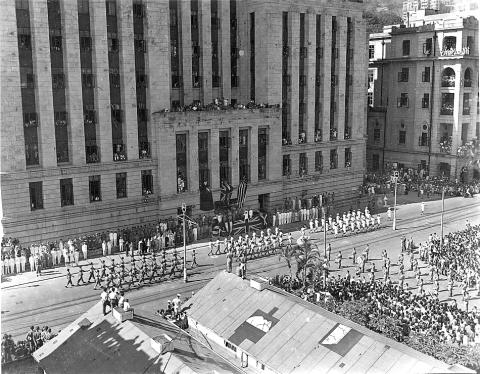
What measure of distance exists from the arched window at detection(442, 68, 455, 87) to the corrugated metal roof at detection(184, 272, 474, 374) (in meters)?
66.0

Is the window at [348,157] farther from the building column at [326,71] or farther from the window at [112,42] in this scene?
the window at [112,42]

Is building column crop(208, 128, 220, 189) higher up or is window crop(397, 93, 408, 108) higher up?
window crop(397, 93, 408, 108)

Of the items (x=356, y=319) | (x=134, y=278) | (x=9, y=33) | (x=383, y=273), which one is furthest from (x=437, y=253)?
(x=9, y=33)

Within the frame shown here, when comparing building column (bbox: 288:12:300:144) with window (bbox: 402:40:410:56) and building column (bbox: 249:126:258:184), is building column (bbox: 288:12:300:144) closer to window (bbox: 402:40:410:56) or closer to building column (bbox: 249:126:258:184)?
building column (bbox: 249:126:258:184)

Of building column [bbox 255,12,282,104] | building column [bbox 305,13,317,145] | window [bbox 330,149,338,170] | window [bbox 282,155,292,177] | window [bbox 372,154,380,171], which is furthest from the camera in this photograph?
window [bbox 372,154,380,171]

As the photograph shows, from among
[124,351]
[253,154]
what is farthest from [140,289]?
[253,154]

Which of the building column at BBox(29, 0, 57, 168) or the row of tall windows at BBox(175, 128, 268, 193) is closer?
the building column at BBox(29, 0, 57, 168)

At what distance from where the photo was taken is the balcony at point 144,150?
63.0 meters

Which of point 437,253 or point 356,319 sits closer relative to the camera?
point 356,319

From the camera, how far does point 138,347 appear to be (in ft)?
93.1

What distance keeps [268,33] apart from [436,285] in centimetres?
3742

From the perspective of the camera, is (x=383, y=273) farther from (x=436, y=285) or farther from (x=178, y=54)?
(x=178, y=54)

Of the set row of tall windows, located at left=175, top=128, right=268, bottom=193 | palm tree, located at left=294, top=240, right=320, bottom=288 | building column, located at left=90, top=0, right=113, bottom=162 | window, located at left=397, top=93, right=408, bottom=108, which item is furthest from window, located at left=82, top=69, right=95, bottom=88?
window, located at left=397, top=93, right=408, bottom=108

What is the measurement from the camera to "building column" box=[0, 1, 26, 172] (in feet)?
172
